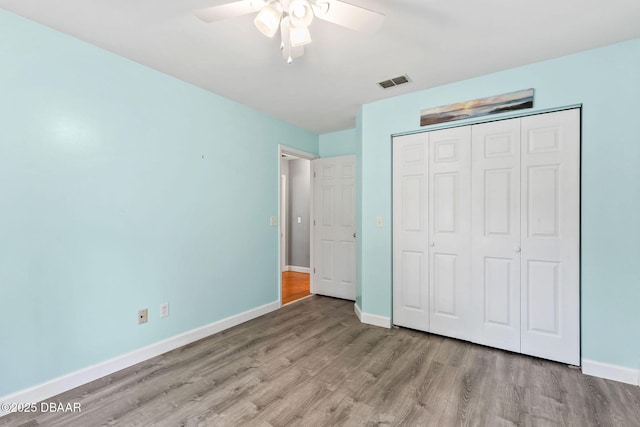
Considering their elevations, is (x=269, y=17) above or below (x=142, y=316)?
above

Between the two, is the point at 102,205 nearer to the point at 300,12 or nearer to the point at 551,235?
the point at 300,12

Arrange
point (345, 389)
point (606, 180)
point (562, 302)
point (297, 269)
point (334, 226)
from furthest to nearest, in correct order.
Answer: point (297, 269) < point (334, 226) < point (562, 302) < point (606, 180) < point (345, 389)

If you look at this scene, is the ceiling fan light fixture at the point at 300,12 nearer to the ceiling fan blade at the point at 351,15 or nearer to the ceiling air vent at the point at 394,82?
the ceiling fan blade at the point at 351,15

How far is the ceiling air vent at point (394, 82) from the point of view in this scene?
2.61 m

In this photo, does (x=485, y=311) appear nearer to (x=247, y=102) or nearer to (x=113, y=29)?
(x=247, y=102)

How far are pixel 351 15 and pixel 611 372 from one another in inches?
120

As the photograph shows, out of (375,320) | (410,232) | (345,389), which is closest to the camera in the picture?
(345,389)

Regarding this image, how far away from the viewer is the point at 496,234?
8.42 feet

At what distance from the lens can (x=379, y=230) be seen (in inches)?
125

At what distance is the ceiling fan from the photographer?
4.60ft

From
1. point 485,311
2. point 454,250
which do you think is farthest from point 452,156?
point 485,311

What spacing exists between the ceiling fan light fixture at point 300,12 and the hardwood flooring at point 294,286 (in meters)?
3.35

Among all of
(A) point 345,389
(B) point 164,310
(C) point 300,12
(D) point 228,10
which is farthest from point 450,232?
(B) point 164,310

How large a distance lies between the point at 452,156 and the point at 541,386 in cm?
197
